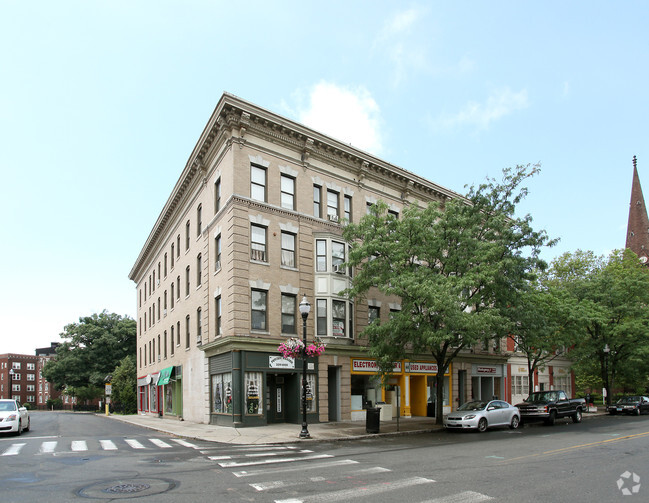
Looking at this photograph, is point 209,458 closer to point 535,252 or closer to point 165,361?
point 535,252

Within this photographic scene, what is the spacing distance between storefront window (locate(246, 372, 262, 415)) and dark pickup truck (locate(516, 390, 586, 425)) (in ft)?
43.1

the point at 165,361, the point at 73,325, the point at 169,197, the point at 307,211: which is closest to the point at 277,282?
the point at 307,211

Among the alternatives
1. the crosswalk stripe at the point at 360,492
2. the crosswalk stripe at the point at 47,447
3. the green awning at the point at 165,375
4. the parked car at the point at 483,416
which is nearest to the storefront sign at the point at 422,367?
the parked car at the point at 483,416

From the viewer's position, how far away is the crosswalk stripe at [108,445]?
640 inches

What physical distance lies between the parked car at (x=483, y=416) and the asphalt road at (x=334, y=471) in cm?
383

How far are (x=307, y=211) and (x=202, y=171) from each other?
6531mm

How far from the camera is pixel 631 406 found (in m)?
34.3

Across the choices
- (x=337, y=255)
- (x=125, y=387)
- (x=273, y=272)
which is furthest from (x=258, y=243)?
(x=125, y=387)

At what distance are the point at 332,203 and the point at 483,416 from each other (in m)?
13.2

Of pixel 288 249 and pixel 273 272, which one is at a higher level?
pixel 288 249

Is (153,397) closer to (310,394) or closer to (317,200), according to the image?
(310,394)

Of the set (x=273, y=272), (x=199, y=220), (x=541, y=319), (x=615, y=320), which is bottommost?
(x=615, y=320)

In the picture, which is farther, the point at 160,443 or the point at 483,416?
the point at 483,416

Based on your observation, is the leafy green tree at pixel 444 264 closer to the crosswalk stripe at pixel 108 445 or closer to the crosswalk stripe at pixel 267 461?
the crosswalk stripe at pixel 267 461
